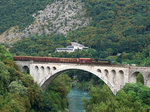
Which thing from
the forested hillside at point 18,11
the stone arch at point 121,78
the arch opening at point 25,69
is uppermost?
the forested hillside at point 18,11

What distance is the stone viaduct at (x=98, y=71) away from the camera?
1649 inches

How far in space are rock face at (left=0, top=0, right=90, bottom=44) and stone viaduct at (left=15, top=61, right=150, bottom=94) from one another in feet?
216

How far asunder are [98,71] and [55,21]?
82.1 metres

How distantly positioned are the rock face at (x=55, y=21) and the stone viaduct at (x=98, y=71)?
216ft

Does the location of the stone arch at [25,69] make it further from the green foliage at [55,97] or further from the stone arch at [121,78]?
the stone arch at [121,78]

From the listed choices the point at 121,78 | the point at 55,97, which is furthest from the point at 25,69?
the point at 121,78

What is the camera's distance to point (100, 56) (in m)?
87.8

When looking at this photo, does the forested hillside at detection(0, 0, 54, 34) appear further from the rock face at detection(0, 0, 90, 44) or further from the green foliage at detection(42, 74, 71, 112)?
the green foliage at detection(42, 74, 71, 112)

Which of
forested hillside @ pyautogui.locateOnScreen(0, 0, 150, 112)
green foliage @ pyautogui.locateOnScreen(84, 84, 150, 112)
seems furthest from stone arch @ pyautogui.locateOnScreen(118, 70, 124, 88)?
green foliage @ pyautogui.locateOnScreen(84, 84, 150, 112)

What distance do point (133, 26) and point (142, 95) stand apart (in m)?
59.3

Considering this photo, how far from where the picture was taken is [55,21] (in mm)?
126250

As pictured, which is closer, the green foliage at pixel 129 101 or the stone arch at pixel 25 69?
the green foliage at pixel 129 101

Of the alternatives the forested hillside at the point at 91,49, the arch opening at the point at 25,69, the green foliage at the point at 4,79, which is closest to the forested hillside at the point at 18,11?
the forested hillside at the point at 91,49

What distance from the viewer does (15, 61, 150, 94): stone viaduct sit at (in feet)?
137
